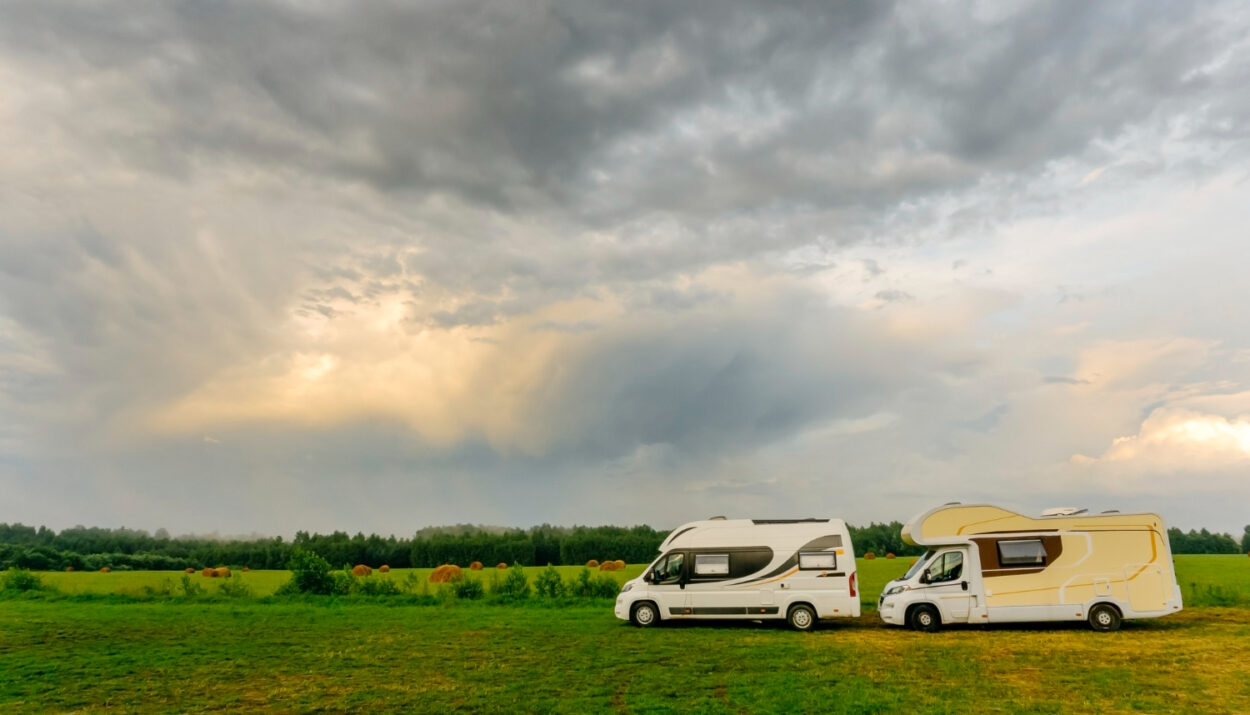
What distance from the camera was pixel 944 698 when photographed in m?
12.6

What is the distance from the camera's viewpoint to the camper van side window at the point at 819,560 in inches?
867

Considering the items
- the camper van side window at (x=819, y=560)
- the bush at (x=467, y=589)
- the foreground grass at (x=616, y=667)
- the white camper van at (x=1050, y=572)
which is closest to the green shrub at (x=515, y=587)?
the bush at (x=467, y=589)

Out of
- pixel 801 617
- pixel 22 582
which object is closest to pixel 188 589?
pixel 22 582

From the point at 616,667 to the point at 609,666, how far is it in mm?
208

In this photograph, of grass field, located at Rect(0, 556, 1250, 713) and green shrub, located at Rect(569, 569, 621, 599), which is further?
green shrub, located at Rect(569, 569, 621, 599)

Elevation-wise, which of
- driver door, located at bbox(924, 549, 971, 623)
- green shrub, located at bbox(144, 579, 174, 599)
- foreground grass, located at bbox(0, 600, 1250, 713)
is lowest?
foreground grass, located at bbox(0, 600, 1250, 713)

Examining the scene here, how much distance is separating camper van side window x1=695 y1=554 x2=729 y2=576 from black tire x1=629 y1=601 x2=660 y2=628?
1809 millimetres

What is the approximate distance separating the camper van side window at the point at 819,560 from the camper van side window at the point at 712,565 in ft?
7.29

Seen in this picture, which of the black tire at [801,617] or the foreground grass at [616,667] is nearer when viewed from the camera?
the foreground grass at [616,667]

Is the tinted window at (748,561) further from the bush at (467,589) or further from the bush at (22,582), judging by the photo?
the bush at (22,582)

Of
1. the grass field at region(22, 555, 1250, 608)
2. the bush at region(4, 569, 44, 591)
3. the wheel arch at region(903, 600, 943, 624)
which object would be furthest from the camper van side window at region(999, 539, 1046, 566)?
the bush at region(4, 569, 44, 591)

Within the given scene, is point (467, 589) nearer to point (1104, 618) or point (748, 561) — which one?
point (748, 561)

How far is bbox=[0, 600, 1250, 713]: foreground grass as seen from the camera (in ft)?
41.2

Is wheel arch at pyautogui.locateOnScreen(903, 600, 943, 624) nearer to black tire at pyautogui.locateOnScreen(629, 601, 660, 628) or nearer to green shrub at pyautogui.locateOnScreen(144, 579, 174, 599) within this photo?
black tire at pyautogui.locateOnScreen(629, 601, 660, 628)
